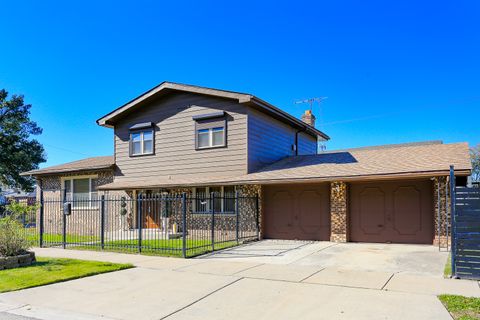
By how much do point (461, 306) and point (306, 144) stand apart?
17.4m

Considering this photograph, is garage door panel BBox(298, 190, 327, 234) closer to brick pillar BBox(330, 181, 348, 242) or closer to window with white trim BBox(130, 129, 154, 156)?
brick pillar BBox(330, 181, 348, 242)

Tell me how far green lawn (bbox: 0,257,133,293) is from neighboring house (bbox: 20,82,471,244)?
6.45m

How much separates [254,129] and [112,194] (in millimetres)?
8491

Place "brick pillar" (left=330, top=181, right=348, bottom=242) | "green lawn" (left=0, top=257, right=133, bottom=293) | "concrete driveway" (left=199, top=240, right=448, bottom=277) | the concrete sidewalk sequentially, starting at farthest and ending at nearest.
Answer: "brick pillar" (left=330, top=181, right=348, bottom=242)
"concrete driveway" (left=199, top=240, right=448, bottom=277)
"green lawn" (left=0, top=257, right=133, bottom=293)
the concrete sidewalk

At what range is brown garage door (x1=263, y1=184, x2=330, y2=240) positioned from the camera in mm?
15453

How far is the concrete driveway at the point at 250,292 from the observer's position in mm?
6297

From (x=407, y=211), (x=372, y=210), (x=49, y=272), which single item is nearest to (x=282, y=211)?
(x=372, y=210)

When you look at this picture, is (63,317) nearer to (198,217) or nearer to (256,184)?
(256,184)

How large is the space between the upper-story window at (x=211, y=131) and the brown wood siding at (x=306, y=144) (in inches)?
239

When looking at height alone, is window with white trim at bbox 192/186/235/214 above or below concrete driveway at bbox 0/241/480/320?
above

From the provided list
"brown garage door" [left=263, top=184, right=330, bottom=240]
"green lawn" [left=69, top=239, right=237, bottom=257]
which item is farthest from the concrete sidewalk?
"brown garage door" [left=263, top=184, right=330, bottom=240]

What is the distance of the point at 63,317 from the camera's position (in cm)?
625

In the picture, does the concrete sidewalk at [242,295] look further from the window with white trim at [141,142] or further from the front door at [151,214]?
the window with white trim at [141,142]

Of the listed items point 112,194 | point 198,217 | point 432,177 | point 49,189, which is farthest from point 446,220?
point 49,189
